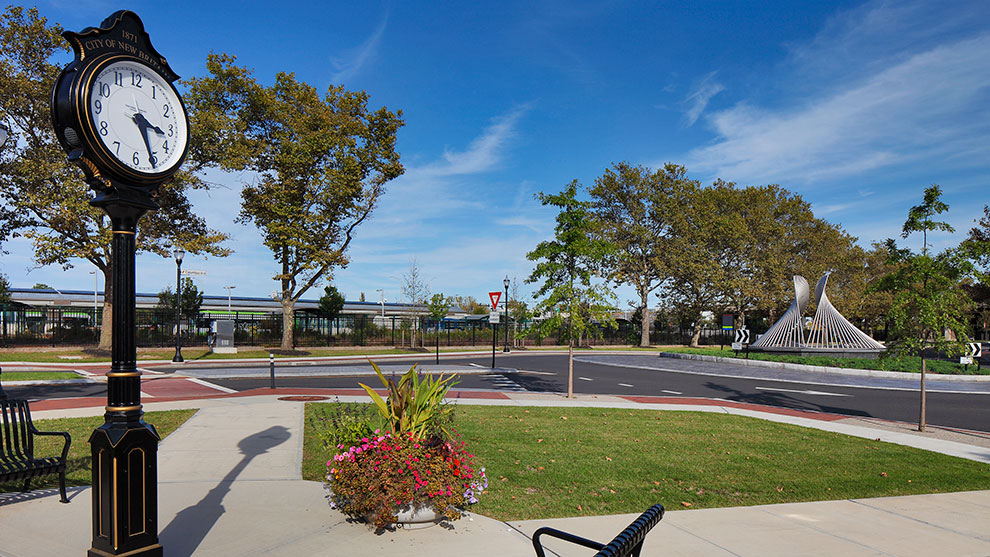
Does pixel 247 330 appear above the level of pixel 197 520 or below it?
below

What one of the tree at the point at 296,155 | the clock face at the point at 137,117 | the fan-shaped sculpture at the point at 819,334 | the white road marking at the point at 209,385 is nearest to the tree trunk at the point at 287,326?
the tree at the point at 296,155

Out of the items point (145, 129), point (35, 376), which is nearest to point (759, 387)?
point (145, 129)

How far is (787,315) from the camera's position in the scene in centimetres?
3484

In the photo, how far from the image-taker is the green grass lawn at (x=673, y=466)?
6.55 m

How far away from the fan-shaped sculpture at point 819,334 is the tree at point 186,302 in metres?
36.8

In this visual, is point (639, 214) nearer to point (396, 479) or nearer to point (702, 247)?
point (702, 247)

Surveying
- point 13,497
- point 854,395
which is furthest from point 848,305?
point 13,497

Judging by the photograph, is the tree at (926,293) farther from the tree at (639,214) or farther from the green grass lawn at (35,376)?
the tree at (639,214)

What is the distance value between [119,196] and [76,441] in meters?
7.20

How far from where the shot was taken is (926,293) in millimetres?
Answer: 11445

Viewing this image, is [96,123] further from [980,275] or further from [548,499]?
[980,275]

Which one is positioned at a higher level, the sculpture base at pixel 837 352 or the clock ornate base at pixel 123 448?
the clock ornate base at pixel 123 448

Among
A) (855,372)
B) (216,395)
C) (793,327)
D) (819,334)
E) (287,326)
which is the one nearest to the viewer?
(216,395)

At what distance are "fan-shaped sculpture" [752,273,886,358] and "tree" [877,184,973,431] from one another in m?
21.3
